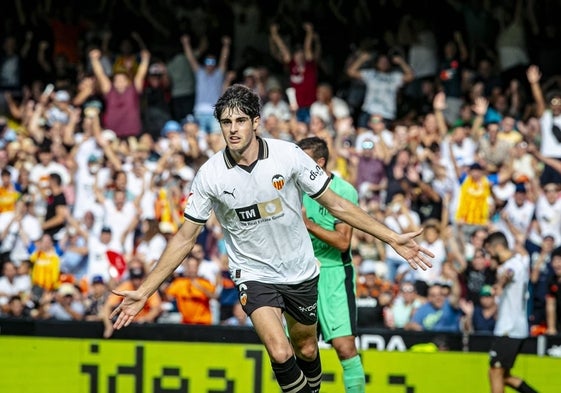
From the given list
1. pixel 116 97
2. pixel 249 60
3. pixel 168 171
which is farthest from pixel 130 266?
pixel 249 60

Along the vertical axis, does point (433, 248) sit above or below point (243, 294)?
above

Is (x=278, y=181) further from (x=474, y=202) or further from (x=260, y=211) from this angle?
Answer: (x=474, y=202)

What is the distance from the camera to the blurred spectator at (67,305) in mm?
16375

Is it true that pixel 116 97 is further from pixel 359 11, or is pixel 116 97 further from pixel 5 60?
pixel 359 11

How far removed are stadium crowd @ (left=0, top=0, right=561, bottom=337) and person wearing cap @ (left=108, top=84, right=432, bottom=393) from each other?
515 cm

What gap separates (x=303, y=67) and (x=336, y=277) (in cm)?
1027

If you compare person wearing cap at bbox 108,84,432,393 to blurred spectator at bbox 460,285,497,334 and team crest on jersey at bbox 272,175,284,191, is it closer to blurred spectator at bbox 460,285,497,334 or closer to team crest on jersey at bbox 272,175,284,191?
team crest on jersey at bbox 272,175,284,191

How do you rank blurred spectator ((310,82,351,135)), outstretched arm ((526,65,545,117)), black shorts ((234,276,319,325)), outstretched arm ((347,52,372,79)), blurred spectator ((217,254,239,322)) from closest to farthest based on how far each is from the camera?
black shorts ((234,276,319,325))
blurred spectator ((217,254,239,322))
outstretched arm ((526,65,545,117))
blurred spectator ((310,82,351,135))
outstretched arm ((347,52,372,79))

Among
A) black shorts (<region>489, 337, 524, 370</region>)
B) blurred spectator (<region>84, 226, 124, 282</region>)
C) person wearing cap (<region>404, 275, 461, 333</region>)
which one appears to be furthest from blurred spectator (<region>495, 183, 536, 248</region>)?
blurred spectator (<region>84, 226, 124, 282</region>)

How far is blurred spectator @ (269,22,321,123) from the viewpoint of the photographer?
19938mm

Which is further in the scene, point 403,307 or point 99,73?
point 99,73

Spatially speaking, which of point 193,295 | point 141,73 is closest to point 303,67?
point 141,73

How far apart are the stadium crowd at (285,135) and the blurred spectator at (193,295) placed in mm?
26

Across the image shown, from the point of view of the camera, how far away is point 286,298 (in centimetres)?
910
